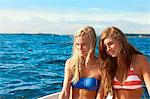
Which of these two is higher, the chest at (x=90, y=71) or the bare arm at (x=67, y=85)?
the chest at (x=90, y=71)

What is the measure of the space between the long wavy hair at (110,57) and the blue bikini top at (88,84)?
110 millimetres

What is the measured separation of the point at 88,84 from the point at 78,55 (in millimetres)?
177

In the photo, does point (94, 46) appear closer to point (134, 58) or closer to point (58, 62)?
point (134, 58)

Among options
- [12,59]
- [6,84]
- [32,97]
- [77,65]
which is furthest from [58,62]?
[77,65]

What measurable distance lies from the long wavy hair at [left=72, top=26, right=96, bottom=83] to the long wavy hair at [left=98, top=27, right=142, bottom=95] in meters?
0.13

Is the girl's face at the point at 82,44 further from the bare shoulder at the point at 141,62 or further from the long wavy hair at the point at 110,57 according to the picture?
the bare shoulder at the point at 141,62

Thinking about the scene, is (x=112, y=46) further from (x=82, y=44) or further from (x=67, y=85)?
(x=67, y=85)

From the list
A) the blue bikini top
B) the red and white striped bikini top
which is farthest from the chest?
the red and white striped bikini top

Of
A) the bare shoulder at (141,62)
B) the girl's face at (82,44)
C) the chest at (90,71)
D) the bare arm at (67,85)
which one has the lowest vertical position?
the bare arm at (67,85)

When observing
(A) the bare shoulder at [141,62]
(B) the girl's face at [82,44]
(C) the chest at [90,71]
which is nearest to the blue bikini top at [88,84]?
(C) the chest at [90,71]

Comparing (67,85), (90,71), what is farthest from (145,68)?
(67,85)

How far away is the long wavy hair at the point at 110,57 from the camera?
72.0 inches

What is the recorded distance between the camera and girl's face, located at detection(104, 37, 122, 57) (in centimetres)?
182

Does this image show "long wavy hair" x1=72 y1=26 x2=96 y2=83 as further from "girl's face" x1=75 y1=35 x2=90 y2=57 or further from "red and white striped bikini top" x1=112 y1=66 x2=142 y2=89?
"red and white striped bikini top" x1=112 y1=66 x2=142 y2=89
